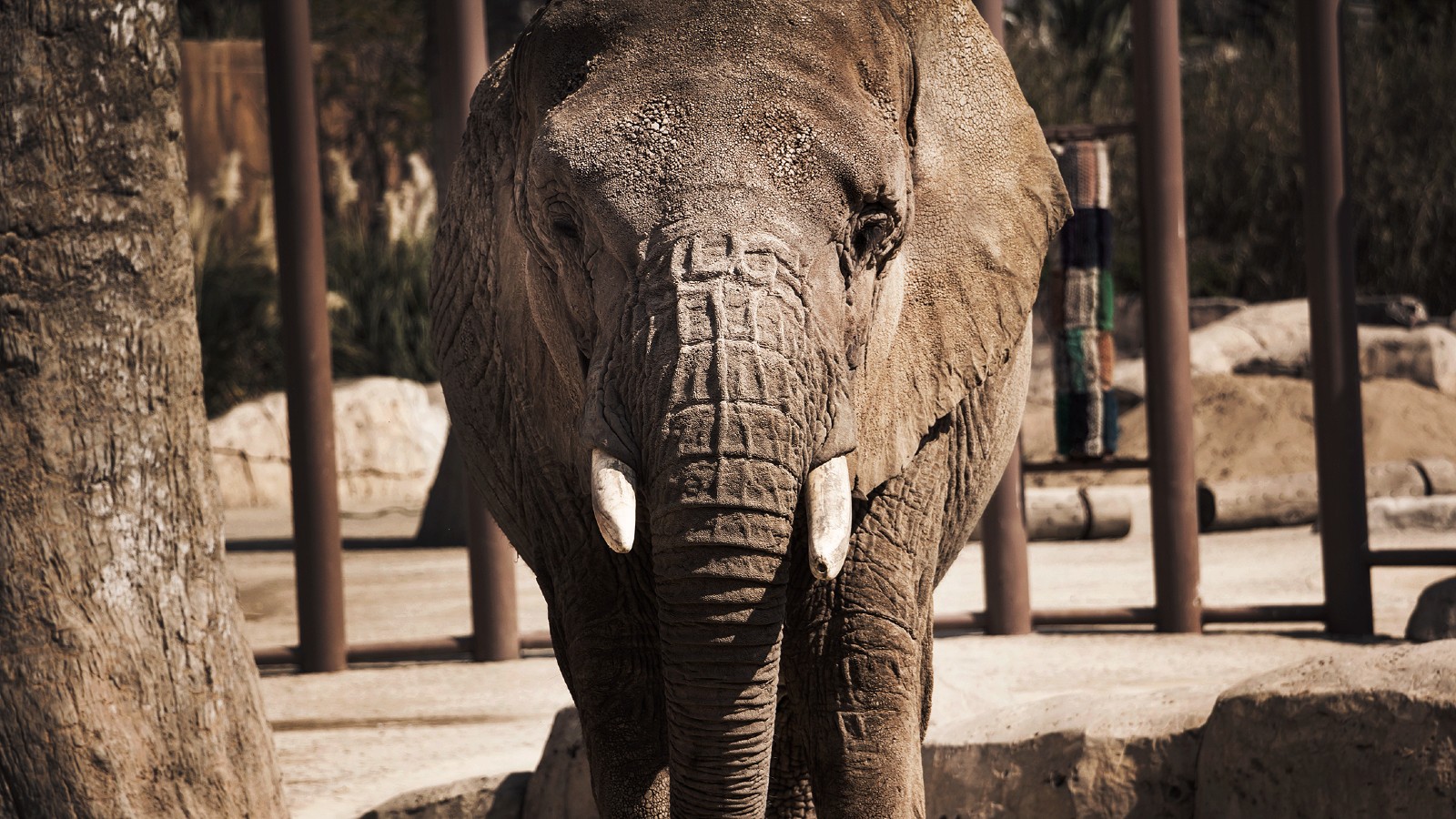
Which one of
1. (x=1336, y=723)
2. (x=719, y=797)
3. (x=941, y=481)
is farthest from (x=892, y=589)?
(x=1336, y=723)

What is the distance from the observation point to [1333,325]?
6.63m

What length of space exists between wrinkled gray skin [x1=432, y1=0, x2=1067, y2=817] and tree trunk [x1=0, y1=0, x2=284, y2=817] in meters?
0.74

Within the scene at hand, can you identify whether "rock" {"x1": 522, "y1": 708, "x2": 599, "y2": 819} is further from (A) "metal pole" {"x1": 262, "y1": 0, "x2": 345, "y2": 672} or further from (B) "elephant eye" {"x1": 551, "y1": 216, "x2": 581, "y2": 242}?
(A) "metal pole" {"x1": 262, "y1": 0, "x2": 345, "y2": 672}

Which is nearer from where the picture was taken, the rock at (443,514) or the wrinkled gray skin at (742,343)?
the wrinkled gray skin at (742,343)

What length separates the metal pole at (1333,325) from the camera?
6.61 meters

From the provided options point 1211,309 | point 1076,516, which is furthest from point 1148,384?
point 1211,309

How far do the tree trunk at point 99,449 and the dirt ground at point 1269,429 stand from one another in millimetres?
9053

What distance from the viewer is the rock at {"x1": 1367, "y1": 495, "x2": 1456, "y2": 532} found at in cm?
921

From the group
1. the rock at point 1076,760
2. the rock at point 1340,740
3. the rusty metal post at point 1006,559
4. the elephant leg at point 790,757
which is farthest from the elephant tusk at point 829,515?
the rusty metal post at point 1006,559

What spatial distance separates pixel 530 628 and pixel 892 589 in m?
4.75

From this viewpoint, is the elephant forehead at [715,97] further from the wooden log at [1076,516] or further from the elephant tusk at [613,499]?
the wooden log at [1076,516]

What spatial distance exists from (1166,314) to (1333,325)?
0.59 metres

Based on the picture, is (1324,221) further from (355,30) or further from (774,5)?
(355,30)

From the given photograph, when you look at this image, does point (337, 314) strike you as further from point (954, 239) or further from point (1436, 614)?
point (954, 239)
